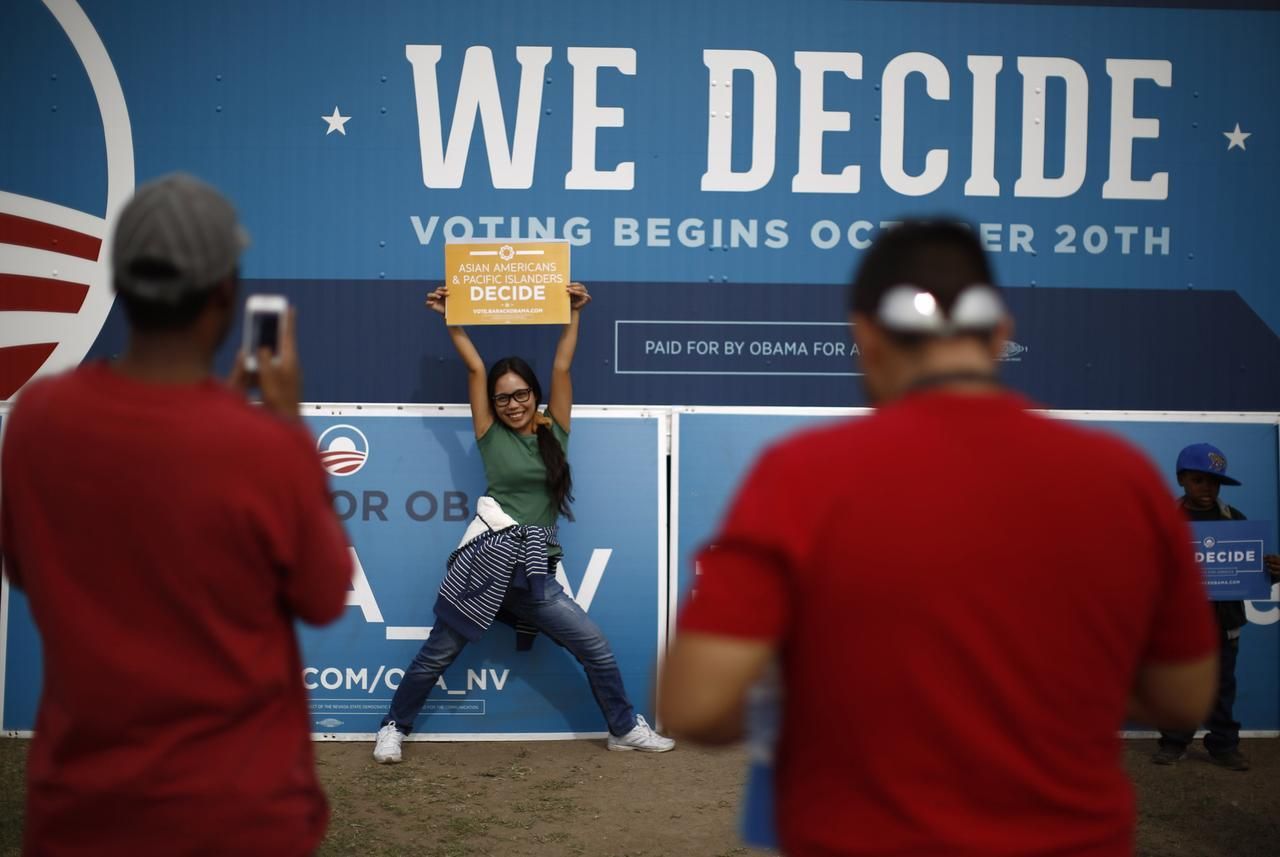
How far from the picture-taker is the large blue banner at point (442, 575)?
5629 millimetres

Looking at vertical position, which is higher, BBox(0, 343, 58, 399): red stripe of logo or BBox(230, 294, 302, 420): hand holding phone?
BBox(0, 343, 58, 399): red stripe of logo

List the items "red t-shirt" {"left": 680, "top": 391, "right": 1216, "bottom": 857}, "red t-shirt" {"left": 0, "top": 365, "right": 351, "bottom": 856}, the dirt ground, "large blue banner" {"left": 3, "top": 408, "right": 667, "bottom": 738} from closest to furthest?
"red t-shirt" {"left": 680, "top": 391, "right": 1216, "bottom": 857}, "red t-shirt" {"left": 0, "top": 365, "right": 351, "bottom": 856}, the dirt ground, "large blue banner" {"left": 3, "top": 408, "right": 667, "bottom": 738}

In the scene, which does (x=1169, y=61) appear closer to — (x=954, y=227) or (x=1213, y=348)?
(x=1213, y=348)

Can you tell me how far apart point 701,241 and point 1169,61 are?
243 cm

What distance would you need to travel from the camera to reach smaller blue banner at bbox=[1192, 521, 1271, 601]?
5.28m

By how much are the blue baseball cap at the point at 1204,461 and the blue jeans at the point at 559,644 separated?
2.79m

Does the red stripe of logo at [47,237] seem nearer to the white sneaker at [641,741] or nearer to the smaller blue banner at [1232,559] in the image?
the white sneaker at [641,741]

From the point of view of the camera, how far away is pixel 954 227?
154 cm

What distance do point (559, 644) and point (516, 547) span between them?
532mm

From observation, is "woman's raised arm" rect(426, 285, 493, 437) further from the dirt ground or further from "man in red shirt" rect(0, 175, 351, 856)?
"man in red shirt" rect(0, 175, 351, 856)

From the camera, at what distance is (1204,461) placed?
537 centimetres

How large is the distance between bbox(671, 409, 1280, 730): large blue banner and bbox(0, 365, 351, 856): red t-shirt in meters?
4.11

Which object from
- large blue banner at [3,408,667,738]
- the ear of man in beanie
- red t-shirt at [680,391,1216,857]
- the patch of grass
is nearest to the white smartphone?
the ear of man in beanie

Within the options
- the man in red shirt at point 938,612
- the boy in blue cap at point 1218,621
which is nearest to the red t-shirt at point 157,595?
the man in red shirt at point 938,612
